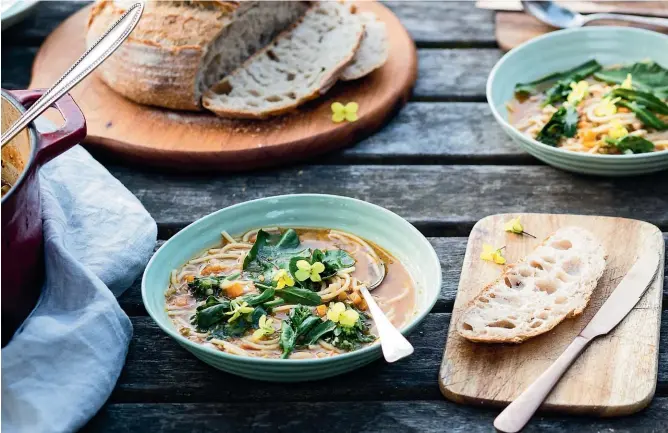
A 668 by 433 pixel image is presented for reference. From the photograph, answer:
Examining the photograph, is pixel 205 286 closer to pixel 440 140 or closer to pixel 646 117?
Answer: pixel 440 140

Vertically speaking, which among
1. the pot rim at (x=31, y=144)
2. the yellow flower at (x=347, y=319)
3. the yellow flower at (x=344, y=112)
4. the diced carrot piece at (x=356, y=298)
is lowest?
the yellow flower at (x=344, y=112)

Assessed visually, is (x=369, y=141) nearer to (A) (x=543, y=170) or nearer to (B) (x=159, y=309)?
(A) (x=543, y=170)

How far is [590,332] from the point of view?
1929 millimetres

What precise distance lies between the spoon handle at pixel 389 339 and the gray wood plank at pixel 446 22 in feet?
5.80

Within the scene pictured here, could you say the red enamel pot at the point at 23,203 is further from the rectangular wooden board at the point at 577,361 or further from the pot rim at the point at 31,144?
the rectangular wooden board at the point at 577,361

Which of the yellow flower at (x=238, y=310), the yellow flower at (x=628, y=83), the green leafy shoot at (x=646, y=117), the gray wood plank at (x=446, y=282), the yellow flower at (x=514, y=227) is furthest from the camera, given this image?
the yellow flower at (x=628, y=83)

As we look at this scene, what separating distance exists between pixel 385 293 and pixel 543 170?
0.87 meters

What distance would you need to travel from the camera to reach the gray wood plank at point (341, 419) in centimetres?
178

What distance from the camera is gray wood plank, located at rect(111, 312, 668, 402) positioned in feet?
6.12

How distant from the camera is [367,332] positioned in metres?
1.87

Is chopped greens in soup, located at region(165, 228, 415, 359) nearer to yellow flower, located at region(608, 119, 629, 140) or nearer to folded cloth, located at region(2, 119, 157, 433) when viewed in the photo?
folded cloth, located at region(2, 119, 157, 433)

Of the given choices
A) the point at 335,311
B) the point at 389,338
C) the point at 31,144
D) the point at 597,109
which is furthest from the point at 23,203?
the point at 597,109

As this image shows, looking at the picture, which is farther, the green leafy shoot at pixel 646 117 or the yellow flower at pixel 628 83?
the yellow flower at pixel 628 83

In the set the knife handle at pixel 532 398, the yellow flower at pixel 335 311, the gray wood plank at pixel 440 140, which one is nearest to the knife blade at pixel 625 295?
the knife handle at pixel 532 398
